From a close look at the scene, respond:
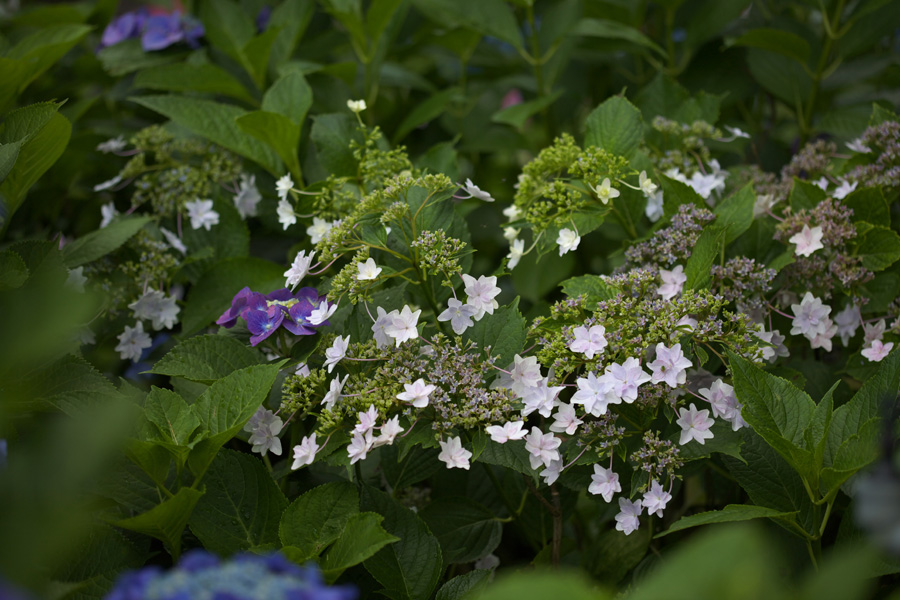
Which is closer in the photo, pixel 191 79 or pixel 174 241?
pixel 174 241

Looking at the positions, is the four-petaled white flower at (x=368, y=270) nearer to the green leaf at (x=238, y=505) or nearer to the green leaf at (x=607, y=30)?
the green leaf at (x=238, y=505)

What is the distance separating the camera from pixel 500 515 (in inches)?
43.1

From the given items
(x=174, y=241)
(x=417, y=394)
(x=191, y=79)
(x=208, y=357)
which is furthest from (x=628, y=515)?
(x=191, y=79)

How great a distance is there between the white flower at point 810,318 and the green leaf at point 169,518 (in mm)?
732

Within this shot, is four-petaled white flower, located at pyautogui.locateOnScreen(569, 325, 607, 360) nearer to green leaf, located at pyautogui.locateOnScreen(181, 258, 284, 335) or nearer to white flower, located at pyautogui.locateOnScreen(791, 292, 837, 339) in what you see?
white flower, located at pyautogui.locateOnScreen(791, 292, 837, 339)

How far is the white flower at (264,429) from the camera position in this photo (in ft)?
2.91

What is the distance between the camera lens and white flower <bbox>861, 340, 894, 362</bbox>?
94 cm

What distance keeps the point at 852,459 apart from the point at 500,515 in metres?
0.50

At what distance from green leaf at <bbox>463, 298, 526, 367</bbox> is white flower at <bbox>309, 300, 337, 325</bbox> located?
0.54 ft

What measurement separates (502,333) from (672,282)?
0.77ft

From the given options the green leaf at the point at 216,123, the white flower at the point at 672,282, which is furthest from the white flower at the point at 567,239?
the green leaf at the point at 216,123

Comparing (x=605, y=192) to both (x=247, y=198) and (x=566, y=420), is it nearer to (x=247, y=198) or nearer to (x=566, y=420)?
(x=566, y=420)

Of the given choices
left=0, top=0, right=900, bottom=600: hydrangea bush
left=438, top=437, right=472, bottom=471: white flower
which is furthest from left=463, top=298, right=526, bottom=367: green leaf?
left=438, top=437, right=472, bottom=471: white flower

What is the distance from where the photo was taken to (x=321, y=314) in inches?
34.8
